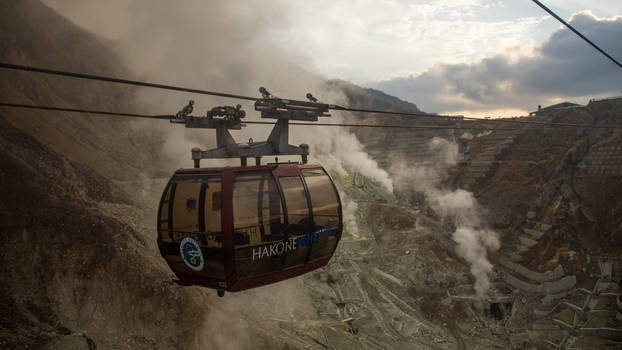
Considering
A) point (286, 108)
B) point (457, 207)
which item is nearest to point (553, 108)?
point (457, 207)

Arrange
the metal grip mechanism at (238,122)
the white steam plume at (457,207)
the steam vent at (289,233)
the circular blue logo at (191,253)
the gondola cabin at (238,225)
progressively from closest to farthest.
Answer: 1. the gondola cabin at (238,225)
2. the circular blue logo at (191,253)
3. the metal grip mechanism at (238,122)
4. the steam vent at (289,233)
5. the white steam plume at (457,207)

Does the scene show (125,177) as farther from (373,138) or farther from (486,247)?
(373,138)

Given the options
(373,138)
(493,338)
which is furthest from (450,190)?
(493,338)

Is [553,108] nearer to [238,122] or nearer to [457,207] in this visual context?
[457,207]

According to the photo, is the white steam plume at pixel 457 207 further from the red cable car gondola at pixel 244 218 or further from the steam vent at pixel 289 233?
the red cable car gondola at pixel 244 218

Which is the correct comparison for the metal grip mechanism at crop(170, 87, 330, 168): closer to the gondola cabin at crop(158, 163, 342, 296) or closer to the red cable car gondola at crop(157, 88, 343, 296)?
the red cable car gondola at crop(157, 88, 343, 296)

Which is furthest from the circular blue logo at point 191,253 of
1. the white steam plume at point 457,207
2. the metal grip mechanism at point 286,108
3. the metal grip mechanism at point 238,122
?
the white steam plume at point 457,207

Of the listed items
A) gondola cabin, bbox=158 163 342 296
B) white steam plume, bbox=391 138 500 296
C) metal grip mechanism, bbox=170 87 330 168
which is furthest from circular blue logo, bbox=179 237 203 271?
white steam plume, bbox=391 138 500 296
